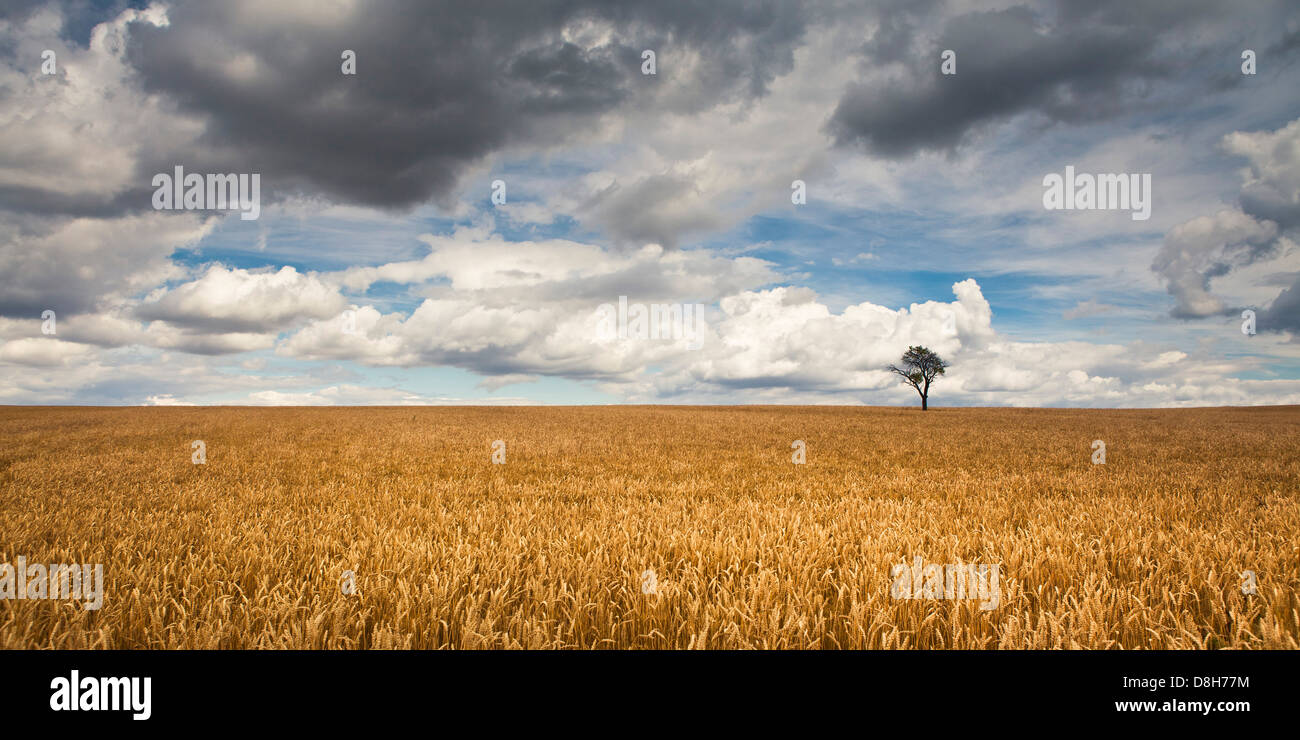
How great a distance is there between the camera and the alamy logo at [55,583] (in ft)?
11.8

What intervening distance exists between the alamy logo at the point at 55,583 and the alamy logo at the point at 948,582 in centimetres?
556

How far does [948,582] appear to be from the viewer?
3.88 m
